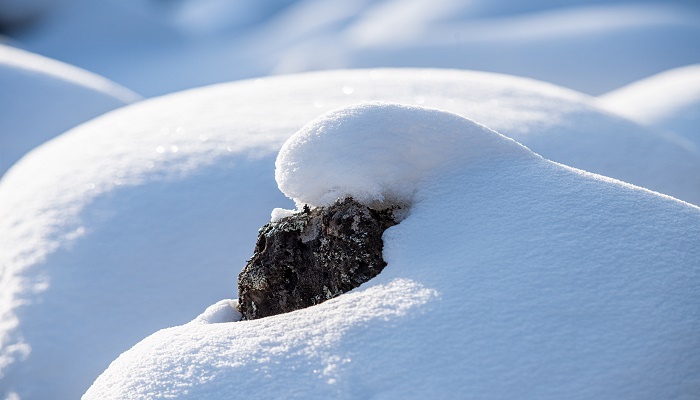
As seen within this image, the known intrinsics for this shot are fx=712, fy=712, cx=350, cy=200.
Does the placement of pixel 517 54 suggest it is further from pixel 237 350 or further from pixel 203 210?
pixel 237 350

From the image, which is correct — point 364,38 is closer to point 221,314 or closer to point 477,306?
point 221,314

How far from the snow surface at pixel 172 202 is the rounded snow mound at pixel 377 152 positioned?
12cm

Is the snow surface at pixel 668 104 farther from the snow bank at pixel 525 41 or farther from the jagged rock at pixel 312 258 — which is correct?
the jagged rock at pixel 312 258

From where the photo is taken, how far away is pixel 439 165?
1813 mm

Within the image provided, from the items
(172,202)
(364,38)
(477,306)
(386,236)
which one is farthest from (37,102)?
(364,38)

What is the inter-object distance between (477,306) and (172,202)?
2077mm

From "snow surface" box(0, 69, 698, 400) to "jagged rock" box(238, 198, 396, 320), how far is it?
151 mm

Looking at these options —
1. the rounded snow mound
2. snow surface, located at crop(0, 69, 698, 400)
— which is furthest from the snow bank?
the rounded snow mound

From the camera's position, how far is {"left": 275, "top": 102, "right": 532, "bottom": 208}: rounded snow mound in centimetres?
177

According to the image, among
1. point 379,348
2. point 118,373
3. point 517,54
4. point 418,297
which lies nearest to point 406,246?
point 418,297

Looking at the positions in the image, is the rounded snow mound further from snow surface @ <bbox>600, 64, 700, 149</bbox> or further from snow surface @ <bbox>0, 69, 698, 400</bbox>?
snow surface @ <bbox>600, 64, 700, 149</bbox>

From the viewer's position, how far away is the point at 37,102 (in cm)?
567

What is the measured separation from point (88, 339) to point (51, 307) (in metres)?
0.19

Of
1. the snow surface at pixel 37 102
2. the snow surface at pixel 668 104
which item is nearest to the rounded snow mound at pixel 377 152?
the snow surface at pixel 668 104
